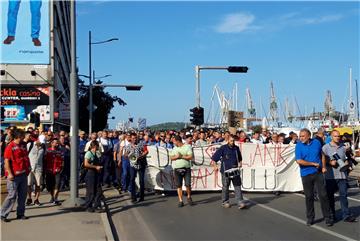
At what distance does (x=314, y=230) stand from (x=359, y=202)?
3.94 meters

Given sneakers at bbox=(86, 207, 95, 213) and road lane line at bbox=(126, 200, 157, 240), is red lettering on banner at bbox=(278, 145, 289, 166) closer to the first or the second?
road lane line at bbox=(126, 200, 157, 240)

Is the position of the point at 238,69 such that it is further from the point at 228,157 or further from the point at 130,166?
the point at 228,157

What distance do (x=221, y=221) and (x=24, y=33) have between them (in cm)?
3617

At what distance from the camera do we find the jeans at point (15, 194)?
376 inches

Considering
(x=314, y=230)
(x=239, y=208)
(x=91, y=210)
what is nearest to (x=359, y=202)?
(x=239, y=208)

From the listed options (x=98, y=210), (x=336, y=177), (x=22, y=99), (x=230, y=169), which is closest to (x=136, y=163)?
(x=98, y=210)

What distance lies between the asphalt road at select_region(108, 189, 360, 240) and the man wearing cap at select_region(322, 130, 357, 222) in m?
0.31

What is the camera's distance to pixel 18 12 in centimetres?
4162

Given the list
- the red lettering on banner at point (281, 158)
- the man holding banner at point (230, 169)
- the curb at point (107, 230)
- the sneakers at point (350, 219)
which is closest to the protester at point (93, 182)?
the curb at point (107, 230)

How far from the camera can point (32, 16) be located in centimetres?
4209

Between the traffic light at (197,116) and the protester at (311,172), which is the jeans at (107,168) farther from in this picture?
the traffic light at (197,116)

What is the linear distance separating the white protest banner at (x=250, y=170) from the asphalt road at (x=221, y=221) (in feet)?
2.67

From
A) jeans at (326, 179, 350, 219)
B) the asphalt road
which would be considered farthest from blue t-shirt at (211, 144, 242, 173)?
jeans at (326, 179, 350, 219)

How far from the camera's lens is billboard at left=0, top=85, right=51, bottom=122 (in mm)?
41531
